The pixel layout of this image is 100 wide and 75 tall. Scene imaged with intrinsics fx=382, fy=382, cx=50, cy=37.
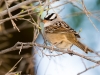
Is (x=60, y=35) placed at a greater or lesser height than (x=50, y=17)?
lesser

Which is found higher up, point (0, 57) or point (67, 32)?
point (67, 32)

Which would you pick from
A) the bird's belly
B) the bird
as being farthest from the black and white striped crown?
the bird's belly

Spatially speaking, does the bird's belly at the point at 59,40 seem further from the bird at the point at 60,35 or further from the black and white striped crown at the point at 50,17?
the black and white striped crown at the point at 50,17

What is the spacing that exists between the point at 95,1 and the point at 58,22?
6.86 ft

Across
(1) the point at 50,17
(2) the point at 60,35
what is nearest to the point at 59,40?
(2) the point at 60,35

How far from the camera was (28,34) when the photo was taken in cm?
698

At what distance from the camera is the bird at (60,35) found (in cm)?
505

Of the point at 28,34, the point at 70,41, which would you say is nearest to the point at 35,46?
the point at 70,41

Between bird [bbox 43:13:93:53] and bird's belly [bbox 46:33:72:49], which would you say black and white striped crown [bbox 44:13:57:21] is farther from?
bird's belly [bbox 46:33:72:49]

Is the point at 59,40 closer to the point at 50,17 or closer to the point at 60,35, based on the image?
the point at 60,35

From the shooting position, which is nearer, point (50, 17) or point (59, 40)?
point (59, 40)

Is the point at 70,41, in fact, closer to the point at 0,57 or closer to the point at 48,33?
the point at 48,33

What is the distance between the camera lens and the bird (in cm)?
505

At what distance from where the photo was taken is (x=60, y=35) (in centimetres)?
523
